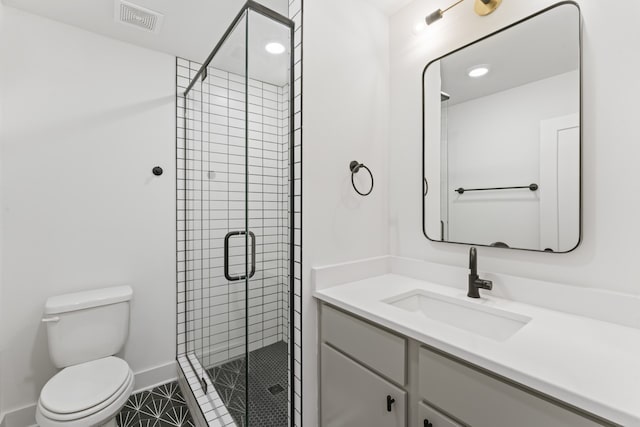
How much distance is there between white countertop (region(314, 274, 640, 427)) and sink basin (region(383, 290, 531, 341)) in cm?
4

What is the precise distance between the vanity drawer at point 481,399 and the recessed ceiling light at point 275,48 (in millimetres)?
1445

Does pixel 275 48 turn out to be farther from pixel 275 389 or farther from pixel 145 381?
pixel 145 381

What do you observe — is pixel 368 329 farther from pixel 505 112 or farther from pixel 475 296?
pixel 505 112

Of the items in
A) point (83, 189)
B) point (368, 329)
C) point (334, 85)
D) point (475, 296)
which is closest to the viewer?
point (368, 329)

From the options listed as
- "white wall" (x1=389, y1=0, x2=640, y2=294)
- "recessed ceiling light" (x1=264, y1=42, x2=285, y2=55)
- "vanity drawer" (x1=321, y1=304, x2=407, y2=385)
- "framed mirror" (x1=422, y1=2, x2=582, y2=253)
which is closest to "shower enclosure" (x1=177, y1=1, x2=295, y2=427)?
"recessed ceiling light" (x1=264, y1=42, x2=285, y2=55)

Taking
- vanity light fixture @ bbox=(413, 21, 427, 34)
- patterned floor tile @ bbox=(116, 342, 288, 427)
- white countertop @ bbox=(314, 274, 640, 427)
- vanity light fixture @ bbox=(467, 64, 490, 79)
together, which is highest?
vanity light fixture @ bbox=(413, 21, 427, 34)

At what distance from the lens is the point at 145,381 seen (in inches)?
81.7

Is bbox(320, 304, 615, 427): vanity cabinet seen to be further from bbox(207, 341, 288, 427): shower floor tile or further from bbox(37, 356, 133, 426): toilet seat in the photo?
bbox(37, 356, 133, 426): toilet seat

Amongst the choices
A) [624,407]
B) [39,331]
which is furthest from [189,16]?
[624,407]

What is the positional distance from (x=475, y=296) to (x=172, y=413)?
2.00 metres

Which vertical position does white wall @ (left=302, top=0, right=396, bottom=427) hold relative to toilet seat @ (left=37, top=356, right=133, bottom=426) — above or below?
above

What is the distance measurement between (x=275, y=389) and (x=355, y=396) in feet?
1.76

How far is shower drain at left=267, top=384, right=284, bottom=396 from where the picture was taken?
147cm

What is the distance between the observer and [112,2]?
1578 millimetres
